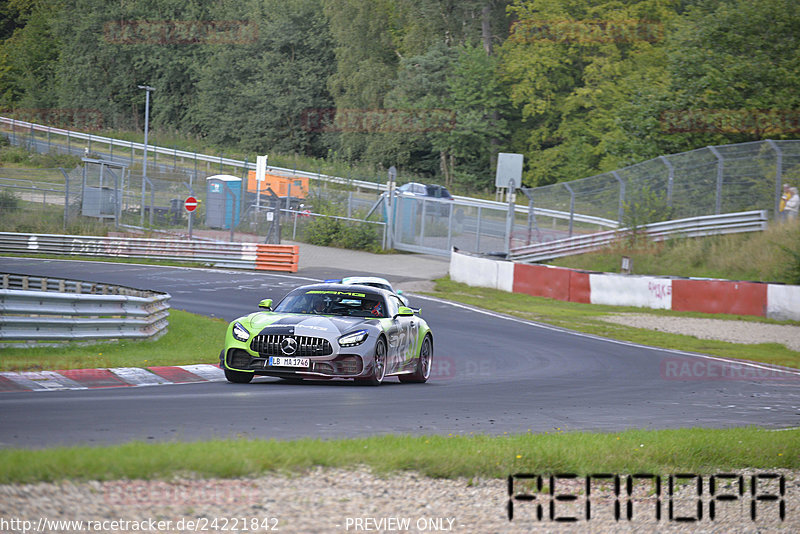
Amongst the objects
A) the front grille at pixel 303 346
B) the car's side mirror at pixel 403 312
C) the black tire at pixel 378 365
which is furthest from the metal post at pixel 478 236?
the front grille at pixel 303 346

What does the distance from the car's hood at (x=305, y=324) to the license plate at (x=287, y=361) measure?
1.02 feet

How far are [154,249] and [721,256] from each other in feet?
68.6

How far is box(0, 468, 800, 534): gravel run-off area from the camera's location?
5578 millimetres

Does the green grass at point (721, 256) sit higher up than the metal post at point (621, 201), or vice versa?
the metal post at point (621, 201)

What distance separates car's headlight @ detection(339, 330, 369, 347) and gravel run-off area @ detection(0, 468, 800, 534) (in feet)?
16.4

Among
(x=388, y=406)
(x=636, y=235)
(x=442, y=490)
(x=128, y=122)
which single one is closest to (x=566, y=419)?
(x=388, y=406)

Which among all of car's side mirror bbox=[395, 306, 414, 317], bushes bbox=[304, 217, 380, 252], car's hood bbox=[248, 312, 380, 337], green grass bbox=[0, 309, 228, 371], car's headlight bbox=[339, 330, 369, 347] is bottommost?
green grass bbox=[0, 309, 228, 371]

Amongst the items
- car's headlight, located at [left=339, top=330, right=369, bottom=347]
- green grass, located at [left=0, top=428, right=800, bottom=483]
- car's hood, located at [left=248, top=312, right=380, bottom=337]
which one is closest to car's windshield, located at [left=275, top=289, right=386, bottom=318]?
car's hood, located at [left=248, top=312, right=380, bottom=337]

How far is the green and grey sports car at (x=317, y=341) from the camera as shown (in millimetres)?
12117

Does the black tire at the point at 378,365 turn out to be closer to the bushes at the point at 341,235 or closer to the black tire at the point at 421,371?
the black tire at the point at 421,371

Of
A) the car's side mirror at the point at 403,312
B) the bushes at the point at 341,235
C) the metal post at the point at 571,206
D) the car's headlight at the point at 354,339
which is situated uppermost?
the metal post at the point at 571,206

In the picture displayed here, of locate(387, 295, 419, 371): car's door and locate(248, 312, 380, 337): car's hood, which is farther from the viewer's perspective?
locate(387, 295, 419, 371): car's door

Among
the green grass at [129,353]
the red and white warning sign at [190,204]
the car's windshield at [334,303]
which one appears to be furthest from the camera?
the red and white warning sign at [190,204]

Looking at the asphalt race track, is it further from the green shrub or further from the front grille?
the green shrub
